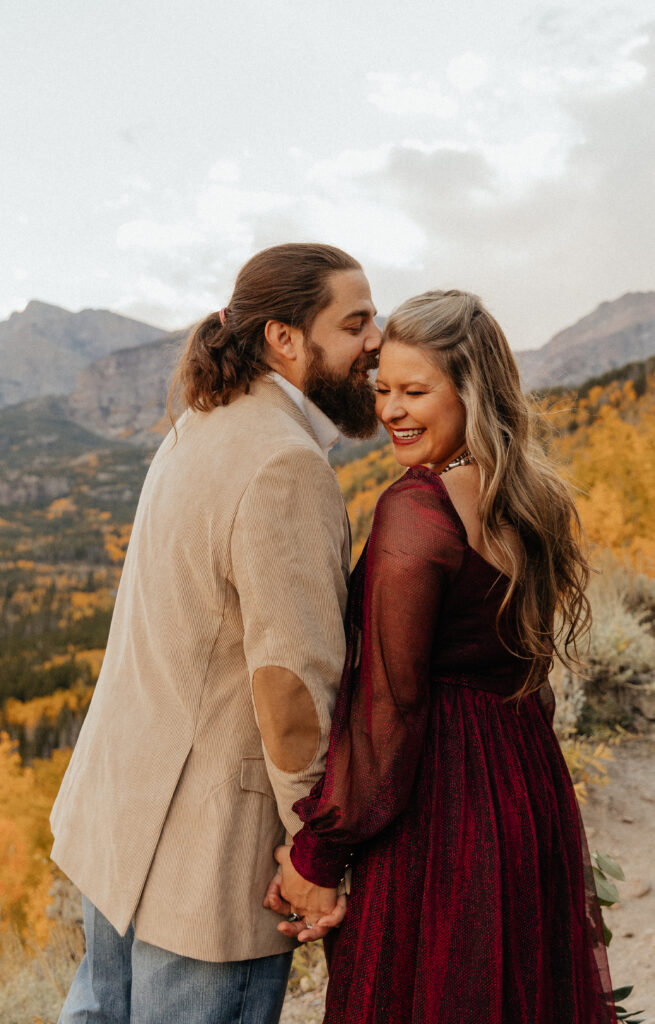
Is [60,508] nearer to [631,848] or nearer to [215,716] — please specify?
[631,848]

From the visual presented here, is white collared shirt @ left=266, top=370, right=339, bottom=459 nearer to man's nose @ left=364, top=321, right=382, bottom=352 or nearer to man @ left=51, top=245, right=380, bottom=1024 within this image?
man @ left=51, top=245, right=380, bottom=1024

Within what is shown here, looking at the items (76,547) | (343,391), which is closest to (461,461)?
(343,391)

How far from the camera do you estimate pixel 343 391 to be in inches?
60.1

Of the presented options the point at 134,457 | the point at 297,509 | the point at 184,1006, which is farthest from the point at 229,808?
the point at 134,457

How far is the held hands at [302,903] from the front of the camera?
1.22 m

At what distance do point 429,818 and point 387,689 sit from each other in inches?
9.1

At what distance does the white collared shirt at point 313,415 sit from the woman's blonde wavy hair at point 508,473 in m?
0.19

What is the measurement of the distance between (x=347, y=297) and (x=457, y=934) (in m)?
1.16

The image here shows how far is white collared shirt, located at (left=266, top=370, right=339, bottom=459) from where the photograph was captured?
143 cm

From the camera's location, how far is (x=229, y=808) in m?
1.23

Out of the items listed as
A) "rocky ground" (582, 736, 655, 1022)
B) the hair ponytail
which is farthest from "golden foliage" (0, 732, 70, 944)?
the hair ponytail

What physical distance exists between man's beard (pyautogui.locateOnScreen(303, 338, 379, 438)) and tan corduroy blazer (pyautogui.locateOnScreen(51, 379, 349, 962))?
199mm

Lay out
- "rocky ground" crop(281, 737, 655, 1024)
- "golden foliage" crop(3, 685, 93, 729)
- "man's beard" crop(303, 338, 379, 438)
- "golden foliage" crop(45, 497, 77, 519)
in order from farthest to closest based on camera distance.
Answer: "golden foliage" crop(45, 497, 77, 519) → "golden foliage" crop(3, 685, 93, 729) → "rocky ground" crop(281, 737, 655, 1024) → "man's beard" crop(303, 338, 379, 438)

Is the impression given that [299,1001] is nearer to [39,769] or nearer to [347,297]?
[347,297]
